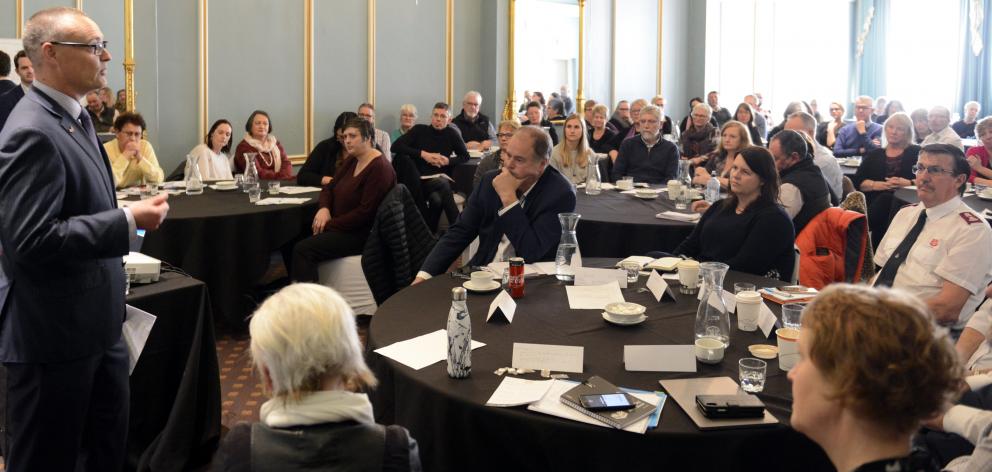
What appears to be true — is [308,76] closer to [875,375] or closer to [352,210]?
[352,210]

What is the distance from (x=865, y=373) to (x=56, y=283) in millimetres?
1868

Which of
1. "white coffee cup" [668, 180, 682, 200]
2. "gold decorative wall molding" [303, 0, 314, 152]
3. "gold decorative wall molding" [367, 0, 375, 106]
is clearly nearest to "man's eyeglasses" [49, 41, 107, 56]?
"white coffee cup" [668, 180, 682, 200]

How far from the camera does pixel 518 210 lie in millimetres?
3498

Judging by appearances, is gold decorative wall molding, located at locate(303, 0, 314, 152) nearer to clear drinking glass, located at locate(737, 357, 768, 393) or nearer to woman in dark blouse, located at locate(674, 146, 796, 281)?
woman in dark blouse, located at locate(674, 146, 796, 281)

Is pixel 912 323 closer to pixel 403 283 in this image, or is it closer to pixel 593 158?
pixel 403 283

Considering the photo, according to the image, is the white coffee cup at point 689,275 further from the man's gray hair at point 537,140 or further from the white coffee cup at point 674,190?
the white coffee cup at point 674,190

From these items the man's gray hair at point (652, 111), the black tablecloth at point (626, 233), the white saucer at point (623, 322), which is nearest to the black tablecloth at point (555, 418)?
the white saucer at point (623, 322)

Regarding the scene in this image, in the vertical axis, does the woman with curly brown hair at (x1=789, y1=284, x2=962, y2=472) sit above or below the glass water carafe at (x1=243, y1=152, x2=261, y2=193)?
below

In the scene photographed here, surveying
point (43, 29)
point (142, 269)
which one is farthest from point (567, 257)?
point (43, 29)

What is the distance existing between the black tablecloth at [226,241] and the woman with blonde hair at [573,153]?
2340 millimetres

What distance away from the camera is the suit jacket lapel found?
2.06 metres

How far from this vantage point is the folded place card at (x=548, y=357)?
2146mm

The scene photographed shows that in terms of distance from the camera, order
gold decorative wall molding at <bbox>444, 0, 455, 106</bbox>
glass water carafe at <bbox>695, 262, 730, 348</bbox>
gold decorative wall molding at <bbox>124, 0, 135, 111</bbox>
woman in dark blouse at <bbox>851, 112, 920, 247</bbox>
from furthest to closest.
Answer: gold decorative wall molding at <bbox>444, 0, 455, 106</bbox>
gold decorative wall molding at <bbox>124, 0, 135, 111</bbox>
woman in dark blouse at <bbox>851, 112, 920, 247</bbox>
glass water carafe at <bbox>695, 262, 730, 348</bbox>

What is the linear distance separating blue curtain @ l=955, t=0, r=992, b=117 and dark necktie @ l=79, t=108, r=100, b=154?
44.5ft
